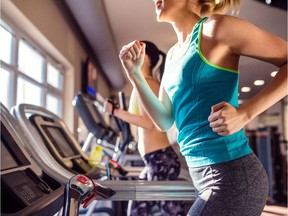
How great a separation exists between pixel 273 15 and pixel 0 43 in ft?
3.73

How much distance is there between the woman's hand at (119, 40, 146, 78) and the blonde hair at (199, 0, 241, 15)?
0.75ft

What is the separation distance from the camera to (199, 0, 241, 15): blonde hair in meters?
0.90

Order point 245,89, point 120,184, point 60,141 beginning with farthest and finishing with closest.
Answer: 1. point 60,141
2. point 120,184
3. point 245,89

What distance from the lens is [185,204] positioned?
151 cm

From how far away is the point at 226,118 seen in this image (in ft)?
2.09

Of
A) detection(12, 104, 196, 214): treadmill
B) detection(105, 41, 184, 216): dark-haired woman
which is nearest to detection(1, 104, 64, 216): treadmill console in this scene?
detection(12, 104, 196, 214): treadmill

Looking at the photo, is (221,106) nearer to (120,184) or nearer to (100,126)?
(120,184)

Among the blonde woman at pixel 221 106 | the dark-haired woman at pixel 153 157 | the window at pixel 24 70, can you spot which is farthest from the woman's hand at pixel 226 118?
the window at pixel 24 70

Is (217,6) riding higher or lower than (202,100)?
higher

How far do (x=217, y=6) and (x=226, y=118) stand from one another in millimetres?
424

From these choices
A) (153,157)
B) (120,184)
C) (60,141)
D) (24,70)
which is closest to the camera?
(120,184)

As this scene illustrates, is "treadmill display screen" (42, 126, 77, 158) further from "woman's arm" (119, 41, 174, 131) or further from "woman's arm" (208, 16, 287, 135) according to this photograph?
"woman's arm" (208, 16, 287, 135)

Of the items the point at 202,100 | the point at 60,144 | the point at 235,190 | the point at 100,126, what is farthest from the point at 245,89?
the point at 100,126

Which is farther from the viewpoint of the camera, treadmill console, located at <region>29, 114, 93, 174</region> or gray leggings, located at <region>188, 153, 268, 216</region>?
treadmill console, located at <region>29, 114, 93, 174</region>
